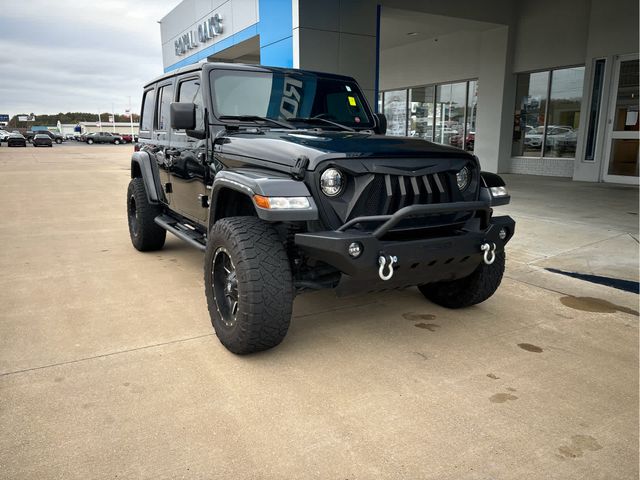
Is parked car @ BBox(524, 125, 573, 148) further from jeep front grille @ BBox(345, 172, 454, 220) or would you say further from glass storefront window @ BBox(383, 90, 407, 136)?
jeep front grille @ BBox(345, 172, 454, 220)

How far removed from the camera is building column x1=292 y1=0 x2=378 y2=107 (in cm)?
988

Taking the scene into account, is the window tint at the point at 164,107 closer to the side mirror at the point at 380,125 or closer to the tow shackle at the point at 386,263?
the side mirror at the point at 380,125

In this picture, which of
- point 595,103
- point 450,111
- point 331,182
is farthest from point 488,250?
point 450,111

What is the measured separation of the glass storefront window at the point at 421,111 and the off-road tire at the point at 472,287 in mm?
15577

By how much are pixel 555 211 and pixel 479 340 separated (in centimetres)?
576

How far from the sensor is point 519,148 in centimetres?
1516

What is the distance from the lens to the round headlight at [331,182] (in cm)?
278

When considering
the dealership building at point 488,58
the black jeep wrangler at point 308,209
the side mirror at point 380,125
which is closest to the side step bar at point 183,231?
the black jeep wrangler at point 308,209

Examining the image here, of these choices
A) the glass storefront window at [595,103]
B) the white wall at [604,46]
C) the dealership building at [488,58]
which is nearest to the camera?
the dealership building at [488,58]

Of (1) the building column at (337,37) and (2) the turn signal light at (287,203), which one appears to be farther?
(1) the building column at (337,37)

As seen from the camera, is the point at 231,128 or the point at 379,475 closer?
the point at 379,475

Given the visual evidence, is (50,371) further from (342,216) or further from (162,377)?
(342,216)

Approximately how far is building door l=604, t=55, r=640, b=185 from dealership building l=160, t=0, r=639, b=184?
0.08 ft

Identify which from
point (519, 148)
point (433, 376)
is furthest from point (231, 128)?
point (519, 148)
